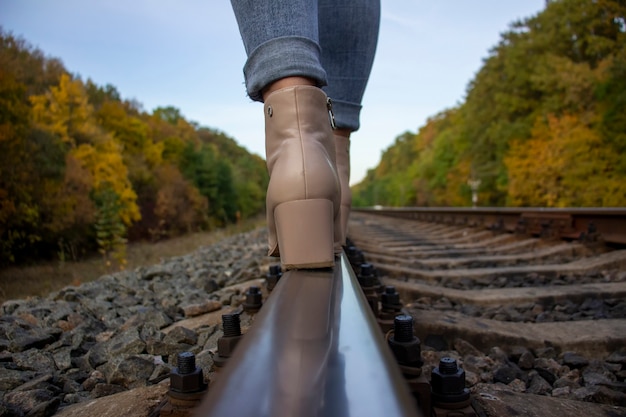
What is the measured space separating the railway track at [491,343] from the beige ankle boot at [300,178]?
0.08m

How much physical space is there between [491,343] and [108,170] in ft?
84.7

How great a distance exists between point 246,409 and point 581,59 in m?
29.1

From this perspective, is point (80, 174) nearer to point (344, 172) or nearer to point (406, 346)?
point (344, 172)

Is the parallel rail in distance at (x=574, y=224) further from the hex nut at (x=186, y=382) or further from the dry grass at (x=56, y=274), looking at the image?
the dry grass at (x=56, y=274)

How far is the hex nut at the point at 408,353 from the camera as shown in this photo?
0.91m

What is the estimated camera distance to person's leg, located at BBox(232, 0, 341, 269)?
1.11 metres

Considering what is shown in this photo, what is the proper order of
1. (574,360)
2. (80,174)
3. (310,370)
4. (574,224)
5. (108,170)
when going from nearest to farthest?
(310,370)
(574,360)
(574,224)
(80,174)
(108,170)

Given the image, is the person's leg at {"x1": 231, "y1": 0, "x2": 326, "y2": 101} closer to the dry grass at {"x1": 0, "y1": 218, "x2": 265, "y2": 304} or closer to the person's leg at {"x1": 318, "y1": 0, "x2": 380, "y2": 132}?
the person's leg at {"x1": 318, "y1": 0, "x2": 380, "y2": 132}

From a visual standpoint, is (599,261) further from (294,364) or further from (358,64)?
(294,364)

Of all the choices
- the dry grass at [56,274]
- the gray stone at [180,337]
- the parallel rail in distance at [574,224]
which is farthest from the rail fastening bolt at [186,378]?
the dry grass at [56,274]

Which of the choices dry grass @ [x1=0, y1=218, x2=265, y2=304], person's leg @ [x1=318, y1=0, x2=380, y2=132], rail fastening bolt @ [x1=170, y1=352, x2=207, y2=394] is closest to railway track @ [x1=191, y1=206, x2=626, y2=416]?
rail fastening bolt @ [x1=170, y1=352, x2=207, y2=394]

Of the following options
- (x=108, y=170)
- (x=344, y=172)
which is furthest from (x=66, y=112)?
(x=344, y=172)

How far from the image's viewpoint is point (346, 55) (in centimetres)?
200

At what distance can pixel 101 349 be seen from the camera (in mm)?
1626
